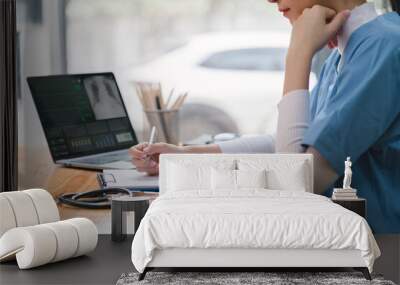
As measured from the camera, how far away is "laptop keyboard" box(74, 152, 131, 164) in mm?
5277

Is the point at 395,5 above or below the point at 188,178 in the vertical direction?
above

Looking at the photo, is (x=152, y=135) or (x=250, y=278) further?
(x=152, y=135)

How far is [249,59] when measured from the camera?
5.93 metres

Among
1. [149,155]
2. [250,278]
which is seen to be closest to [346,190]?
[250,278]

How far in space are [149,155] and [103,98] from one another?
1.85ft

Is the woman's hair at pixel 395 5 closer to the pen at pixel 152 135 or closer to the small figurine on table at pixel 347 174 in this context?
the small figurine on table at pixel 347 174

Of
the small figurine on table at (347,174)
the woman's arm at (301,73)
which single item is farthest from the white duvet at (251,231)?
the woman's arm at (301,73)

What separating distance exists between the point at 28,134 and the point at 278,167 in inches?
76.1

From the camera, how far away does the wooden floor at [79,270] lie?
160 inches

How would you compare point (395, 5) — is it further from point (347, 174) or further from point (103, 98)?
point (103, 98)

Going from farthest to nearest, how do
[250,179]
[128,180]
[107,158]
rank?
1. [107,158]
2. [128,180]
3. [250,179]

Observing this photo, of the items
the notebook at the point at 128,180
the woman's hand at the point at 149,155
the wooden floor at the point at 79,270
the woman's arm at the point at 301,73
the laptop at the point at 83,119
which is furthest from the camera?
the laptop at the point at 83,119

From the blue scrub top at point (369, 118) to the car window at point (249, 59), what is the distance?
1.05m

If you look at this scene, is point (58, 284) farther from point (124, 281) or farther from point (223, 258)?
point (223, 258)
